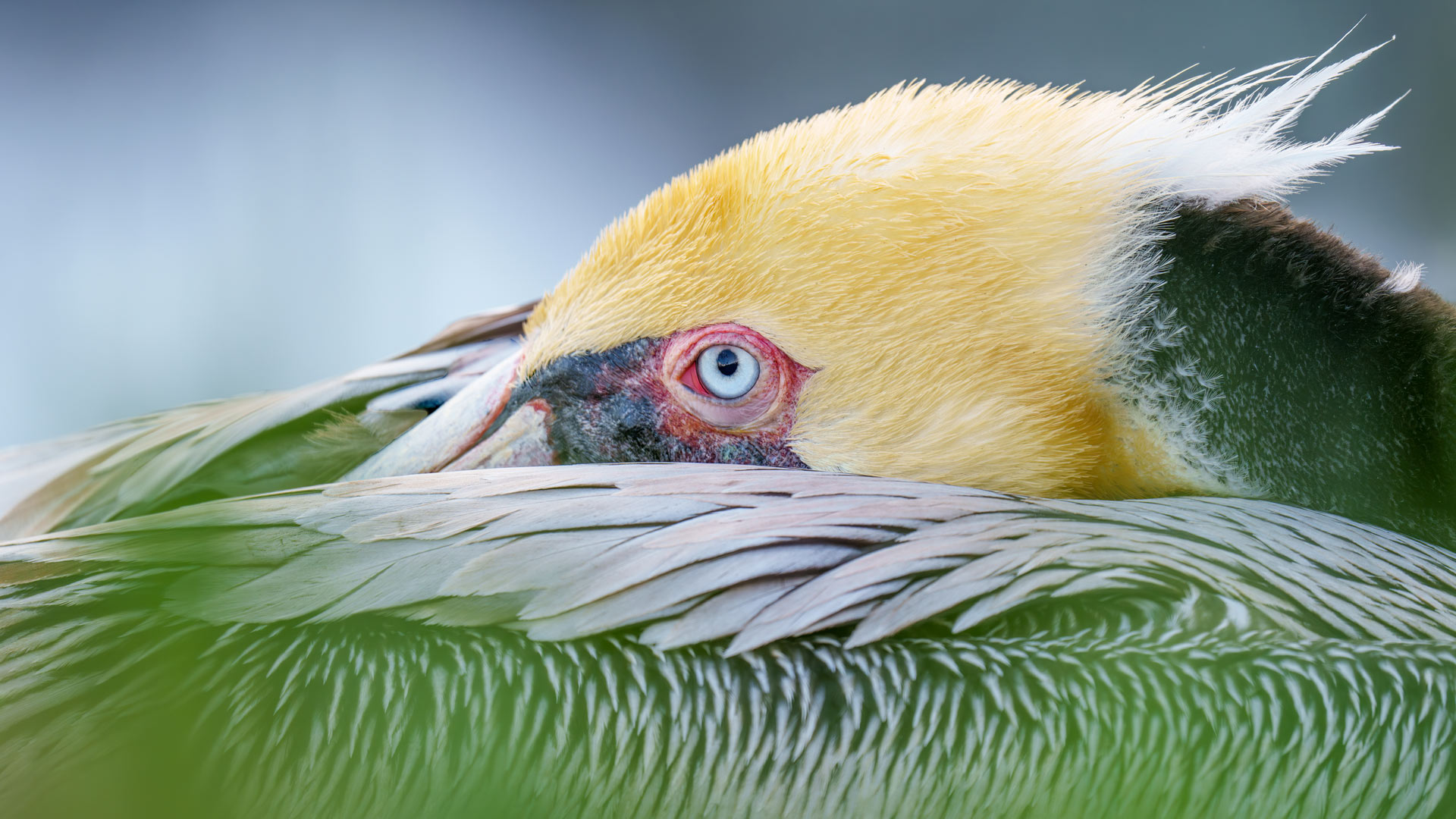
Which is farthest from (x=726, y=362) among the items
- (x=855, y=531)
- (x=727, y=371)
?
(x=855, y=531)

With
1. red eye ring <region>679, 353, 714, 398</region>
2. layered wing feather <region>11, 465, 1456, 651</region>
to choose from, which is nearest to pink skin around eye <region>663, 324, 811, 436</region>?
red eye ring <region>679, 353, 714, 398</region>

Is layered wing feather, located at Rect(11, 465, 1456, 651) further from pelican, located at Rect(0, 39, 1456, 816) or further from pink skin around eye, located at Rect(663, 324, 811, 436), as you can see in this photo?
Result: pink skin around eye, located at Rect(663, 324, 811, 436)

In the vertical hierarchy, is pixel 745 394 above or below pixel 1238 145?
below

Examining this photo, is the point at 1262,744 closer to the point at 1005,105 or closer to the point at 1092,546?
the point at 1092,546

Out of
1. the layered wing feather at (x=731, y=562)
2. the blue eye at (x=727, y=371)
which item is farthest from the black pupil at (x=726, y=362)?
the layered wing feather at (x=731, y=562)

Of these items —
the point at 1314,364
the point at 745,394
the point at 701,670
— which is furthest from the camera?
the point at 745,394

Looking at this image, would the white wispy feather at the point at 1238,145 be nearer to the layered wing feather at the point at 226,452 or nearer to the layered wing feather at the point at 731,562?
the layered wing feather at the point at 731,562

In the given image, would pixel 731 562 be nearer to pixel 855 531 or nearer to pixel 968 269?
pixel 855 531
